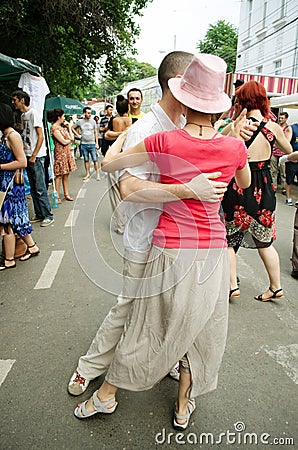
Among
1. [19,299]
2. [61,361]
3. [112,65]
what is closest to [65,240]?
[19,299]

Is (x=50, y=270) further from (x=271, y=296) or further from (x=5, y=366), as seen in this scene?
(x=271, y=296)

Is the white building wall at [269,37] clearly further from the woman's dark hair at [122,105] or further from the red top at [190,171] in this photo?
the red top at [190,171]

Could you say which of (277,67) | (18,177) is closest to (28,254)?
(18,177)

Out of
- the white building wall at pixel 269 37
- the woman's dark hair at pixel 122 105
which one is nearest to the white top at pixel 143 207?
the woman's dark hair at pixel 122 105

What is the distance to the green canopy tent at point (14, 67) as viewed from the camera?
5.14 m

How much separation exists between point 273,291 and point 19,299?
7.60 ft

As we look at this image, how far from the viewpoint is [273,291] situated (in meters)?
3.13

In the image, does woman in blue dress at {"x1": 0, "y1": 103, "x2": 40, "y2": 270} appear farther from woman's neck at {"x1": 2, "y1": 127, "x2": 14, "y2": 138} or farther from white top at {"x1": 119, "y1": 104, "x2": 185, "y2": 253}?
white top at {"x1": 119, "y1": 104, "x2": 185, "y2": 253}

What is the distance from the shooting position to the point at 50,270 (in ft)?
12.4

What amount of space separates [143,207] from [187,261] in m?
0.36

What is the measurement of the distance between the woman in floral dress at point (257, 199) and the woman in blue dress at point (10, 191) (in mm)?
2142

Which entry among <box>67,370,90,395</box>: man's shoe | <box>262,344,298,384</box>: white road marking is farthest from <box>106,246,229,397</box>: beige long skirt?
<box>262,344,298,384</box>: white road marking

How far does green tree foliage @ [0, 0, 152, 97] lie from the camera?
927 cm

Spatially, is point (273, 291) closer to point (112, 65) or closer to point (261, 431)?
point (261, 431)
